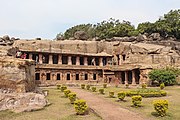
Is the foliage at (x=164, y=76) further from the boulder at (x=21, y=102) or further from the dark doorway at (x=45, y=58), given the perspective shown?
the boulder at (x=21, y=102)

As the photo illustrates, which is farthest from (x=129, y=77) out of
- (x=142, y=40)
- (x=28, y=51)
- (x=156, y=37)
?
(x=28, y=51)

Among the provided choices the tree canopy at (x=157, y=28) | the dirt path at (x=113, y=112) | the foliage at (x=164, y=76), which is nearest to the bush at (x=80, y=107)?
the dirt path at (x=113, y=112)

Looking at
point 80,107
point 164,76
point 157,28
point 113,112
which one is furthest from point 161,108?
point 157,28

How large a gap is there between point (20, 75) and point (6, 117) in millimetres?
4776

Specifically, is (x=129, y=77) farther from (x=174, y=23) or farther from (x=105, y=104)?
(x=105, y=104)

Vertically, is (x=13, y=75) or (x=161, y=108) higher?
(x=13, y=75)

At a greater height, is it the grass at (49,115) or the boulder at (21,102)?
the boulder at (21,102)

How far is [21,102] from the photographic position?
17672 mm

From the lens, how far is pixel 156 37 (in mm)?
52094

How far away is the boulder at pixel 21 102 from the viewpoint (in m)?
17.1

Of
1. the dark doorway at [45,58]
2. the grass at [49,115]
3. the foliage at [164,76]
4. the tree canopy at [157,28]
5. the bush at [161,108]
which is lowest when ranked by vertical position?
the grass at [49,115]

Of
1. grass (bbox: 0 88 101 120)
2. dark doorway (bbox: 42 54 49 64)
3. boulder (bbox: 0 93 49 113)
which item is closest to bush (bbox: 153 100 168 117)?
grass (bbox: 0 88 101 120)

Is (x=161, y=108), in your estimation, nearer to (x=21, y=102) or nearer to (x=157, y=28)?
(x=21, y=102)

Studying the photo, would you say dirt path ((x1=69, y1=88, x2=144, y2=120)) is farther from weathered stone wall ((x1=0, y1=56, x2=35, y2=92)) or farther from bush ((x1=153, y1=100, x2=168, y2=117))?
weathered stone wall ((x1=0, y1=56, x2=35, y2=92))
